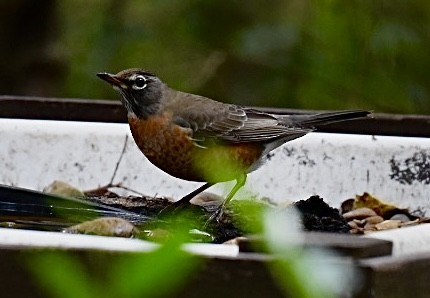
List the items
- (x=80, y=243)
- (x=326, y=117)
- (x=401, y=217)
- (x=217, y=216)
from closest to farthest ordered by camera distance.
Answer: (x=80, y=243)
(x=217, y=216)
(x=401, y=217)
(x=326, y=117)

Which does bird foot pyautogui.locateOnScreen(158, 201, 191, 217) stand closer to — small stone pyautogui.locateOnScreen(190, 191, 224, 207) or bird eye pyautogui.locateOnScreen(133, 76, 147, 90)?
small stone pyautogui.locateOnScreen(190, 191, 224, 207)

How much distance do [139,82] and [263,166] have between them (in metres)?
0.91

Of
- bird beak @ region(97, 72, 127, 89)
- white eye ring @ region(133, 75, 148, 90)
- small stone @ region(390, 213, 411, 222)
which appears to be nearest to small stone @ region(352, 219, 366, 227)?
small stone @ region(390, 213, 411, 222)

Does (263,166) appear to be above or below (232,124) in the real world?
below

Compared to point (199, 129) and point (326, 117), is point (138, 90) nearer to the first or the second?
point (199, 129)

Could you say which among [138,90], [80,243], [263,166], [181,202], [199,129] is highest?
[138,90]

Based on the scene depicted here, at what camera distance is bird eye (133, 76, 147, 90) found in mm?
5586

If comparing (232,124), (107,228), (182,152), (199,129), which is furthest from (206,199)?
(107,228)

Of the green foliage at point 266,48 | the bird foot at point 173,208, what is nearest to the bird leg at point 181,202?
the bird foot at point 173,208

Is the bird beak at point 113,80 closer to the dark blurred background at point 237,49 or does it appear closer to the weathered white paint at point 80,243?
the dark blurred background at point 237,49

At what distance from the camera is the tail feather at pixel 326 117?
505cm

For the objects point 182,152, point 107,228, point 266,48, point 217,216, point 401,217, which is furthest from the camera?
point 266,48

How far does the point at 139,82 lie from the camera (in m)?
5.62

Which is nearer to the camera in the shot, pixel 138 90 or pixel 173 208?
pixel 173 208
